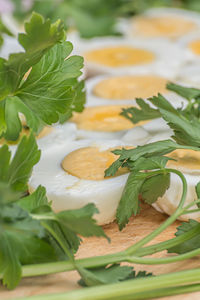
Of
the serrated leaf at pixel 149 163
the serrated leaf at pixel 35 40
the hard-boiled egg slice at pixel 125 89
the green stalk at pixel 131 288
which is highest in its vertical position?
the serrated leaf at pixel 35 40

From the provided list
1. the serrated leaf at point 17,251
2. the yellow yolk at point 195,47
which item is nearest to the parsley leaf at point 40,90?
the serrated leaf at point 17,251

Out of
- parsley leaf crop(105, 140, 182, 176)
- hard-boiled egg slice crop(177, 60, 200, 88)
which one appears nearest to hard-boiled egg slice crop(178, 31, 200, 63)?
hard-boiled egg slice crop(177, 60, 200, 88)

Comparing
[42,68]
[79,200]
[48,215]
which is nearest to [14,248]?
[48,215]

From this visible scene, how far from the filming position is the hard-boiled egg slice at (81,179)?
1281 mm

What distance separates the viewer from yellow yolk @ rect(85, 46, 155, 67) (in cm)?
240

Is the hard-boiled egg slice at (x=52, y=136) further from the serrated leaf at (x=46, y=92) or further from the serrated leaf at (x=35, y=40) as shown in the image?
the serrated leaf at (x=35, y=40)

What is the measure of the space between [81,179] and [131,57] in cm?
123

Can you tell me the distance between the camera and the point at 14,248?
99 centimetres

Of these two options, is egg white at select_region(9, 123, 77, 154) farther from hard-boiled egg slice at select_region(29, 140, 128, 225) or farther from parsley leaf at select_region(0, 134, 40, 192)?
parsley leaf at select_region(0, 134, 40, 192)

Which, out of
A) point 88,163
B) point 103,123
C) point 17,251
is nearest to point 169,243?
point 17,251

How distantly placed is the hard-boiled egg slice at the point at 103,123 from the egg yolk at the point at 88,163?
177 millimetres

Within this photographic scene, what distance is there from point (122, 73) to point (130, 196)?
1.16 m

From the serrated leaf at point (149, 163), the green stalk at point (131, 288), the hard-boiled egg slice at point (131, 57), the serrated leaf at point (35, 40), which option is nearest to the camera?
the green stalk at point (131, 288)

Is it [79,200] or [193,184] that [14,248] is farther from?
[193,184]
